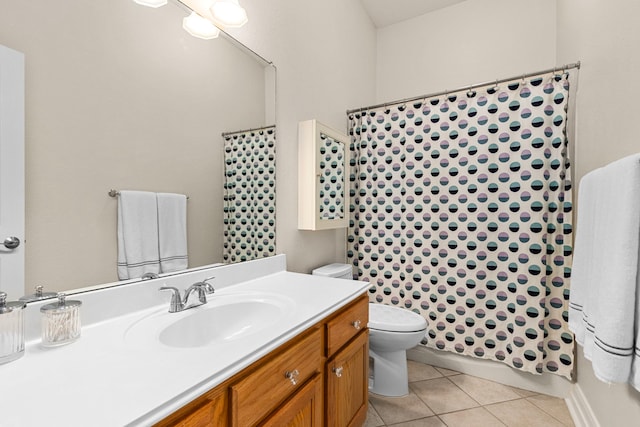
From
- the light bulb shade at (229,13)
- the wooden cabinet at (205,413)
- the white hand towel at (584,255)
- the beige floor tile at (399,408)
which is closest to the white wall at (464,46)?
the white hand towel at (584,255)

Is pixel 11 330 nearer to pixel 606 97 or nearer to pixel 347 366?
pixel 347 366

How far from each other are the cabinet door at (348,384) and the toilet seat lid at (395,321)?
0.33 meters

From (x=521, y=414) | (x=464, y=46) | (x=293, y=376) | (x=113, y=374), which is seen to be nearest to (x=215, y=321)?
(x=293, y=376)

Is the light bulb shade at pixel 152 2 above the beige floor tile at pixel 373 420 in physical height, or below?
above

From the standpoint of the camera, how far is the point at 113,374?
2.01 feet

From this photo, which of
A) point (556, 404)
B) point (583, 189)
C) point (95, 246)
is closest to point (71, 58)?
point (95, 246)

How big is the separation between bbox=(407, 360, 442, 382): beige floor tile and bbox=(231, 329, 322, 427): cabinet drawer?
4.41 ft

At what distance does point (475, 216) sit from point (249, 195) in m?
1.49

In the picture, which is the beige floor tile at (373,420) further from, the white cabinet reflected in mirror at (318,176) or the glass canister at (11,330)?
the glass canister at (11,330)

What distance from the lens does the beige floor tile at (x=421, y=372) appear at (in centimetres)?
207

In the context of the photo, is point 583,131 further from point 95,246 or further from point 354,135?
point 95,246

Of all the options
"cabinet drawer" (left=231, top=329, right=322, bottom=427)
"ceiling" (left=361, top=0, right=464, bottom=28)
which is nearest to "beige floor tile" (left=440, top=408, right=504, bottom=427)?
"cabinet drawer" (left=231, top=329, right=322, bottom=427)

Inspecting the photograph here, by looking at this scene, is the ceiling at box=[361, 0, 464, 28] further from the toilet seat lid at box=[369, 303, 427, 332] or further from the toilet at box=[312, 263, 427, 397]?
the toilet seat lid at box=[369, 303, 427, 332]

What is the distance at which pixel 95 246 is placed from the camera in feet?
2.95
